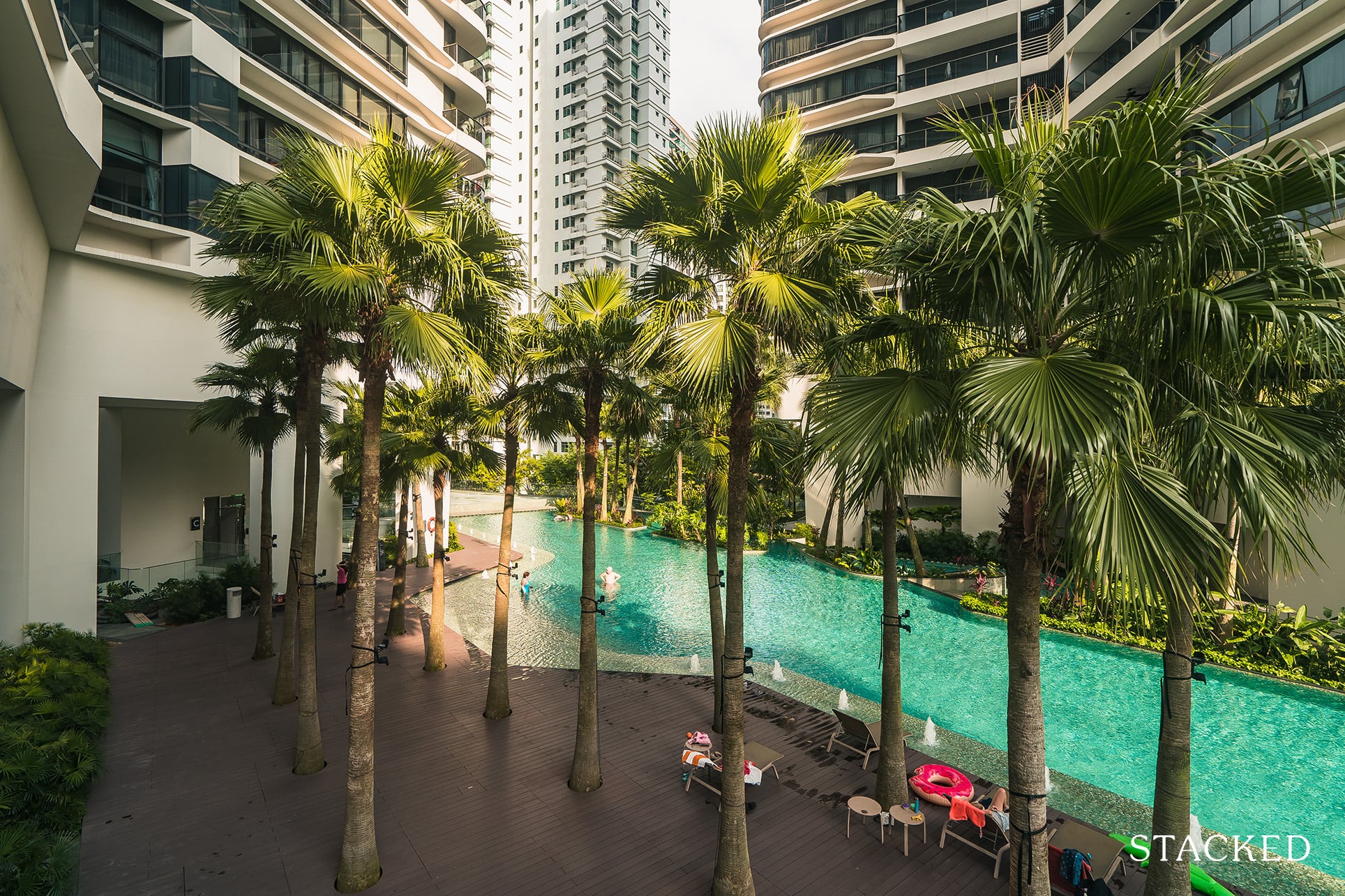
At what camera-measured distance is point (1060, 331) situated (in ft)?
18.3

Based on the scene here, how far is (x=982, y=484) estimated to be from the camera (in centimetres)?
3031

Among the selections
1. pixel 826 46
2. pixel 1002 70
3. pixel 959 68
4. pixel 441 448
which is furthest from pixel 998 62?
pixel 441 448

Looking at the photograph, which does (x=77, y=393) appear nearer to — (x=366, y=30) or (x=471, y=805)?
(x=471, y=805)

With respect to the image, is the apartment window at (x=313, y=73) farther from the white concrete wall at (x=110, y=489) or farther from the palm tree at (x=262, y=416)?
the white concrete wall at (x=110, y=489)

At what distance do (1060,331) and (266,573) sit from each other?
53.1 feet

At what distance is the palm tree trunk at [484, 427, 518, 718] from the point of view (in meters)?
11.9

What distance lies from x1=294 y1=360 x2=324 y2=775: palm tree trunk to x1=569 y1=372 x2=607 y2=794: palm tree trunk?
164 inches

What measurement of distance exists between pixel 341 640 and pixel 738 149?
55.0 ft

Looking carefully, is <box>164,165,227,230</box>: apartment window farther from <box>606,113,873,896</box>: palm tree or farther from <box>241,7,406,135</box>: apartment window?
<box>606,113,873,896</box>: palm tree

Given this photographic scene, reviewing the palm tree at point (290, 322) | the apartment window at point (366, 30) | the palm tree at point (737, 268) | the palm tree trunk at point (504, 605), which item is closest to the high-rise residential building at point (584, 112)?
the apartment window at point (366, 30)

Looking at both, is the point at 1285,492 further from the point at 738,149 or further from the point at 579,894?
the point at 579,894

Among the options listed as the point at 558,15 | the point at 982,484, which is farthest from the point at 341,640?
the point at 558,15

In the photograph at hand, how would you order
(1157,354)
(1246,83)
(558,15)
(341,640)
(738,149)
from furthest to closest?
1. (558,15)
2. (1246,83)
3. (341,640)
4. (738,149)
5. (1157,354)

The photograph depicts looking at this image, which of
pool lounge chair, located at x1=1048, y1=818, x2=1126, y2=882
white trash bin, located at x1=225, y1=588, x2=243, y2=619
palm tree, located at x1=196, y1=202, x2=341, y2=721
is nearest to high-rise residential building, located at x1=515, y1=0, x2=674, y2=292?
white trash bin, located at x1=225, y1=588, x2=243, y2=619
